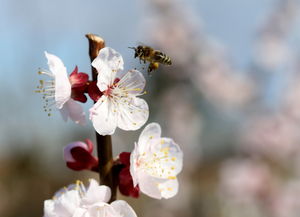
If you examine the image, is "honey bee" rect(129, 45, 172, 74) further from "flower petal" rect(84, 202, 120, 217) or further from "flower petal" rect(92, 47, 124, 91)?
"flower petal" rect(84, 202, 120, 217)

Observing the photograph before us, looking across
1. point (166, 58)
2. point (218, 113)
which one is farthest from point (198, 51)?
point (166, 58)

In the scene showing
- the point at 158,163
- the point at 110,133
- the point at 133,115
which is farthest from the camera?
the point at 158,163

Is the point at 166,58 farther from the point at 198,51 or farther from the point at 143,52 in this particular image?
the point at 198,51

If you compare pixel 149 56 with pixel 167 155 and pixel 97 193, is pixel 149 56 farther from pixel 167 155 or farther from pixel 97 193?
pixel 97 193

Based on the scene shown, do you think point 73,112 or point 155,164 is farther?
point 155,164

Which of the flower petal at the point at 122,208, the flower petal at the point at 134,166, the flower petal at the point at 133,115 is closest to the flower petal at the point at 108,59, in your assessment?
the flower petal at the point at 133,115

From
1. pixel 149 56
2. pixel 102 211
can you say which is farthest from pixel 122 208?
pixel 149 56

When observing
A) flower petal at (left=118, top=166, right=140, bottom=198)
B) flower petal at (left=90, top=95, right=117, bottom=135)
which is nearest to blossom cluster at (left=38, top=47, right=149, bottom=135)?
flower petal at (left=90, top=95, right=117, bottom=135)
